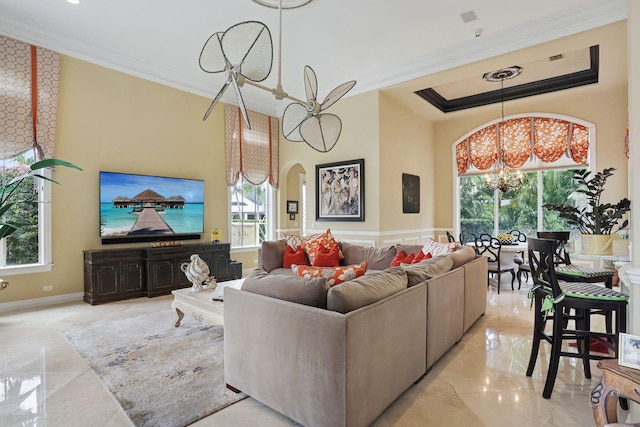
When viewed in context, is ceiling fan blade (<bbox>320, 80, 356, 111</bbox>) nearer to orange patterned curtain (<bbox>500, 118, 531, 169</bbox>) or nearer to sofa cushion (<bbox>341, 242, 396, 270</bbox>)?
sofa cushion (<bbox>341, 242, 396, 270</bbox>)

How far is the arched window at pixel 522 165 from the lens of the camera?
6402 millimetres

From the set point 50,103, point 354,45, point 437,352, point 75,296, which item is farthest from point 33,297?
point 354,45

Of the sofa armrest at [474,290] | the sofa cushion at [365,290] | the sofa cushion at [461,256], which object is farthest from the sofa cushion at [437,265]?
the sofa cushion at [365,290]

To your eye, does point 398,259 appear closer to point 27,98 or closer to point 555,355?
point 555,355

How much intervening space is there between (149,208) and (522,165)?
7.09 meters

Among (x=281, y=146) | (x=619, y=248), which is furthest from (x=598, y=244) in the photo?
(x=281, y=146)

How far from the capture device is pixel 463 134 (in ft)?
25.1

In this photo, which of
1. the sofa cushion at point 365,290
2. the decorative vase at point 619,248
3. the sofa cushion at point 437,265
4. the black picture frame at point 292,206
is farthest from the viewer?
the black picture frame at point 292,206

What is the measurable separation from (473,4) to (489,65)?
1.39 m

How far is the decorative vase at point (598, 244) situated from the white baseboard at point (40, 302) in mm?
6093

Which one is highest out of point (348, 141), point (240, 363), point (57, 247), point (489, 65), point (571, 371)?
point (489, 65)

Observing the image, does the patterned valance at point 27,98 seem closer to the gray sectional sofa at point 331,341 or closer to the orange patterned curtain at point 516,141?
the gray sectional sofa at point 331,341

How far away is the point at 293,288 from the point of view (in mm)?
2084

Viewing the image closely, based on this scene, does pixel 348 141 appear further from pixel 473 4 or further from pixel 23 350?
pixel 23 350
